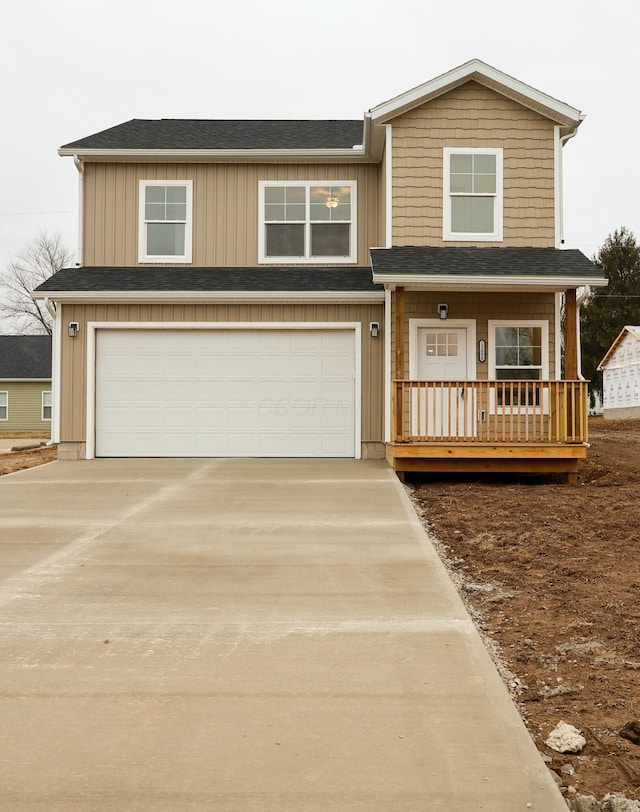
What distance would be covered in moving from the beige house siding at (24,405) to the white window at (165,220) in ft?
71.1

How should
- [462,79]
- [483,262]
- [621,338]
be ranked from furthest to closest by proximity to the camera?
[621,338] → [462,79] → [483,262]

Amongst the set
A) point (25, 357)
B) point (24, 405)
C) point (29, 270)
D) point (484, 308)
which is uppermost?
point (29, 270)

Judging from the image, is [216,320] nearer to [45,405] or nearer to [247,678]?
[247,678]

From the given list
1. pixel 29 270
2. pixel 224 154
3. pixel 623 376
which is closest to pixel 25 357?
pixel 29 270

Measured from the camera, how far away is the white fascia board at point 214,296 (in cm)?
1259

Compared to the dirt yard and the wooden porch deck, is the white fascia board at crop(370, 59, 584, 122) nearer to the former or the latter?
the wooden porch deck

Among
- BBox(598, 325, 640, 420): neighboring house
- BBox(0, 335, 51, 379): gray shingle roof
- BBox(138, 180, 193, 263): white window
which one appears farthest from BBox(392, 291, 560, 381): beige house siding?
BBox(598, 325, 640, 420): neighboring house

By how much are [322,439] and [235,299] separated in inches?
111

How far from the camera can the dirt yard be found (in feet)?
9.78

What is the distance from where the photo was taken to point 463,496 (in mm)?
9344

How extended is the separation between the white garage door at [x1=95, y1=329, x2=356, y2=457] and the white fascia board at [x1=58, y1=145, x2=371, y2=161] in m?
3.20

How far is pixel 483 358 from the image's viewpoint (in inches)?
487

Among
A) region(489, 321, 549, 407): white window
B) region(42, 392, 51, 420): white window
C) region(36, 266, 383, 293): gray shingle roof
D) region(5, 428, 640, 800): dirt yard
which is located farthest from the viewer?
region(42, 392, 51, 420): white window

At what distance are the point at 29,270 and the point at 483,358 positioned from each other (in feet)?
124
